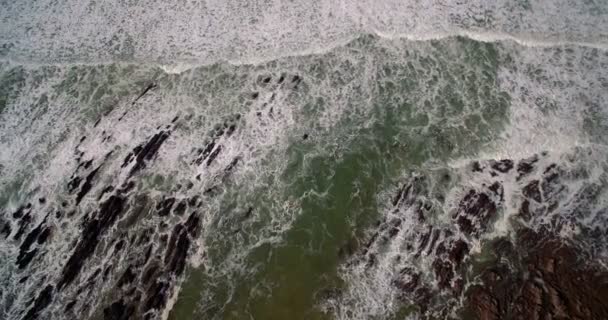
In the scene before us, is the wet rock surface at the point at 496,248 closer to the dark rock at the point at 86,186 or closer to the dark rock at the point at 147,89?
the dark rock at the point at 86,186

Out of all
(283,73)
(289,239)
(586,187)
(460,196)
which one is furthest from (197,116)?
(586,187)

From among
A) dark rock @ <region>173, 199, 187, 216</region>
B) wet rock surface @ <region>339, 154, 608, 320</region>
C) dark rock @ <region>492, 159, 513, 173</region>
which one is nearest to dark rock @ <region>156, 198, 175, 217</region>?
dark rock @ <region>173, 199, 187, 216</region>

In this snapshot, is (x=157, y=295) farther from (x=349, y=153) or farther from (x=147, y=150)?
(x=349, y=153)

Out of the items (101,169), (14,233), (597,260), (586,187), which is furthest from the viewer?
(101,169)

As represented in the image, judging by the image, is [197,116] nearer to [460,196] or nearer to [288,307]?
[288,307]

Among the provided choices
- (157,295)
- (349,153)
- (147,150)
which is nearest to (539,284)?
(349,153)

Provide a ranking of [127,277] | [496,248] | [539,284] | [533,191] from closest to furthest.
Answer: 1. [539,284]
2. [496,248]
3. [127,277]
4. [533,191]

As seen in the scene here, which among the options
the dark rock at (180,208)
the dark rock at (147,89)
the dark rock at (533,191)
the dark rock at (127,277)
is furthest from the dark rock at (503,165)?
the dark rock at (147,89)

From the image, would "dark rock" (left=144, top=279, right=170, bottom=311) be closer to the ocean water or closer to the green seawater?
the ocean water

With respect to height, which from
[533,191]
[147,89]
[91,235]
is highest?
[147,89]
